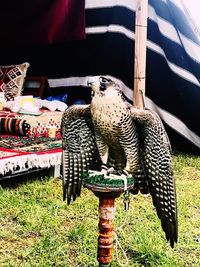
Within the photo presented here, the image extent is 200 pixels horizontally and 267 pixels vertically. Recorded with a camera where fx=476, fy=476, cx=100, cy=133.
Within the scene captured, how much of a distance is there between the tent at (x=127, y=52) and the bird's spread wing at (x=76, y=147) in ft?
8.78

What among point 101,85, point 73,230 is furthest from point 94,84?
point 73,230

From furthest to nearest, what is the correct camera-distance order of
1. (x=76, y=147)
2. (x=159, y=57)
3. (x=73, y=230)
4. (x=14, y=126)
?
1. (x=159, y=57)
2. (x=14, y=126)
3. (x=73, y=230)
4. (x=76, y=147)

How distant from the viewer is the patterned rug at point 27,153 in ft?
9.63

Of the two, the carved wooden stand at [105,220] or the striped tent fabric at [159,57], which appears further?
the striped tent fabric at [159,57]

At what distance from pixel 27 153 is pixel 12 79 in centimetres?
204

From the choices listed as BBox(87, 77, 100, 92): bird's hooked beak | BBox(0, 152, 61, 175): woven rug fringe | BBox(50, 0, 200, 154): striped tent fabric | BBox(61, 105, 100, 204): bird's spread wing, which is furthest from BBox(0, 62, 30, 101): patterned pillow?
BBox(87, 77, 100, 92): bird's hooked beak

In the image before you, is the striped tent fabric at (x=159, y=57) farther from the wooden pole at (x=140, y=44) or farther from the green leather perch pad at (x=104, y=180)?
the green leather perch pad at (x=104, y=180)

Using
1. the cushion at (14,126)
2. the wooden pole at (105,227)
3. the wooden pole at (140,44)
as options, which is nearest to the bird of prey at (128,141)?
the wooden pole at (105,227)

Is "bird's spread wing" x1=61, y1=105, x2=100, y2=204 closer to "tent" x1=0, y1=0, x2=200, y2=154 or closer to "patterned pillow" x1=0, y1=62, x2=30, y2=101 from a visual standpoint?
"tent" x1=0, y1=0, x2=200, y2=154

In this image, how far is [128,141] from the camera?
143 centimetres

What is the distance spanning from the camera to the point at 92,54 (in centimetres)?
488

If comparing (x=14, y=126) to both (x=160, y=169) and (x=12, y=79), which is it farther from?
(x=160, y=169)

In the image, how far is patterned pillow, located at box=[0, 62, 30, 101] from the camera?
4871mm

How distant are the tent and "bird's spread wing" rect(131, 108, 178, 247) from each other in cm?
276
